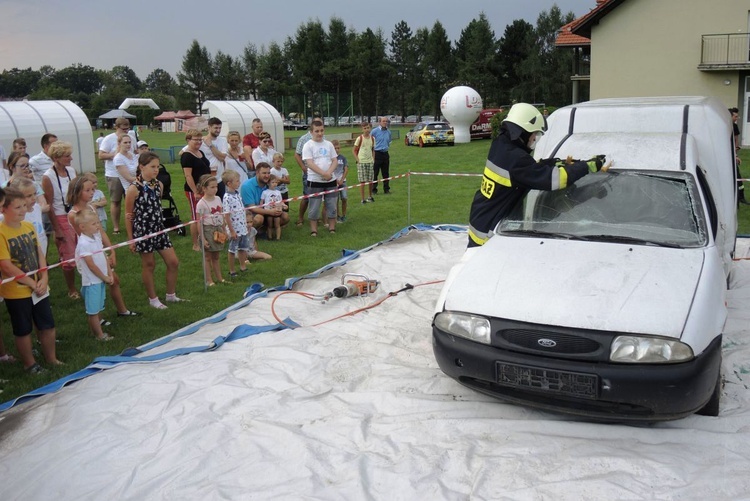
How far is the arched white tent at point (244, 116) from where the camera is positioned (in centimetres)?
2872

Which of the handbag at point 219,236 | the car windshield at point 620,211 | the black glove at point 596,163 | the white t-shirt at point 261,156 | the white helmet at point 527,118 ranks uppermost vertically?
the white helmet at point 527,118

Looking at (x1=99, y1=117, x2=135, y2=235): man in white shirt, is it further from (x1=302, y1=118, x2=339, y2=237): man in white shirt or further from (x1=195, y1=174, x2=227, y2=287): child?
(x1=195, y1=174, x2=227, y2=287): child

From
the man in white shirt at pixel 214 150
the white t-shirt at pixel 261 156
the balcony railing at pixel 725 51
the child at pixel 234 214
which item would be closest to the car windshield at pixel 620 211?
the child at pixel 234 214

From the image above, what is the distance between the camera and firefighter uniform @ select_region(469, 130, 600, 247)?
5.53 m

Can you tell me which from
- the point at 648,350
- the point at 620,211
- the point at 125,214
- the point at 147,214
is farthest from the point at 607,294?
the point at 125,214

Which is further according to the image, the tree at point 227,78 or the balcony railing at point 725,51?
the tree at point 227,78

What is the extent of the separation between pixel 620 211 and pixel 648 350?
1.70 m

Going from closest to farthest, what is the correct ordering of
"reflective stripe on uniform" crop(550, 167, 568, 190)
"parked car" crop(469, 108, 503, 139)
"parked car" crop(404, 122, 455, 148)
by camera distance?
"reflective stripe on uniform" crop(550, 167, 568, 190) → "parked car" crop(404, 122, 455, 148) → "parked car" crop(469, 108, 503, 139)

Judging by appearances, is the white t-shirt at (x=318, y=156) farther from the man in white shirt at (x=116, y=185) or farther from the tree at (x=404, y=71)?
the tree at (x=404, y=71)

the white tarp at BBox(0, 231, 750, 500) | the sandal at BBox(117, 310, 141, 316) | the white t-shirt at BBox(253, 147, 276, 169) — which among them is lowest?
the white tarp at BBox(0, 231, 750, 500)

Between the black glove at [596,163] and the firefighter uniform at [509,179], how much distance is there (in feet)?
0.04

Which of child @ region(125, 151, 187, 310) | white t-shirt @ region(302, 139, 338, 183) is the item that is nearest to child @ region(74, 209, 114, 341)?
child @ region(125, 151, 187, 310)

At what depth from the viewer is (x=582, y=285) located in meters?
4.46

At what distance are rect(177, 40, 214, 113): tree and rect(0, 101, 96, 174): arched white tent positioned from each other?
60279 millimetres
